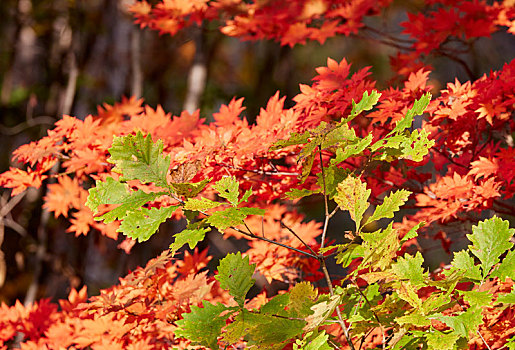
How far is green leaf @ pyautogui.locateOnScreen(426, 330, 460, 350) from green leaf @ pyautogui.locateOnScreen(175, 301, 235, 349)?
18.0 inches

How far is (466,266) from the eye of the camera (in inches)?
46.0

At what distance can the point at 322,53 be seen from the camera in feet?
39.6

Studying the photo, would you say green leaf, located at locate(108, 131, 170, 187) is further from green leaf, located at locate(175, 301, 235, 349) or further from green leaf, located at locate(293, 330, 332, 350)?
green leaf, located at locate(293, 330, 332, 350)

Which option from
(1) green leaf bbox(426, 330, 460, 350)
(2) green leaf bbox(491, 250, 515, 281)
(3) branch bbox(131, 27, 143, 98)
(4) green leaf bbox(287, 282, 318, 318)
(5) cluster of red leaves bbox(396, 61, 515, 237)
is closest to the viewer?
(1) green leaf bbox(426, 330, 460, 350)

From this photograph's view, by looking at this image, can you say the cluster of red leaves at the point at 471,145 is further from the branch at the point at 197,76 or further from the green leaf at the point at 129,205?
the branch at the point at 197,76

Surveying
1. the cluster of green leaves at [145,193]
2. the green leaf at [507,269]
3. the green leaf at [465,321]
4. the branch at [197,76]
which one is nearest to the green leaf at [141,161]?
the cluster of green leaves at [145,193]

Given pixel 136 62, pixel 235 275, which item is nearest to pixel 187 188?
pixel 235 275

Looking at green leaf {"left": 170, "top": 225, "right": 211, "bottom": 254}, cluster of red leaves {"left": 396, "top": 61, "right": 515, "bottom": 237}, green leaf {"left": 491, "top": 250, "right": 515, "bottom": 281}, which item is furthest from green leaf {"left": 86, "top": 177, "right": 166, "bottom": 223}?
cluster of red leaves {"left": 396, "top": 61, "right": 515, "bottom": 237}

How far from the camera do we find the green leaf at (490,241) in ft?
3.75

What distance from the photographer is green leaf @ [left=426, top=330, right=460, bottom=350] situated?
102cm

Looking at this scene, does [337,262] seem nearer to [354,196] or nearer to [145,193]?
[354,196]

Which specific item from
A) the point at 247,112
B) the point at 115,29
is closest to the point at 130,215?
the point at 115,29

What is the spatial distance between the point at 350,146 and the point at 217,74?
35.1 ft

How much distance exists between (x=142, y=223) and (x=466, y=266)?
0.78m
